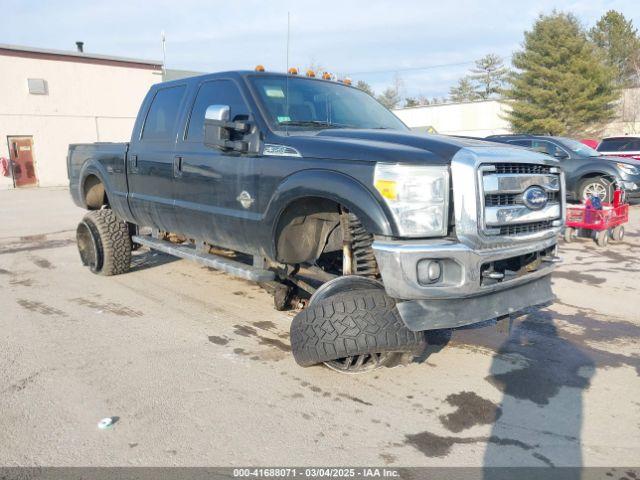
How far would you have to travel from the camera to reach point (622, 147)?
49.9ft

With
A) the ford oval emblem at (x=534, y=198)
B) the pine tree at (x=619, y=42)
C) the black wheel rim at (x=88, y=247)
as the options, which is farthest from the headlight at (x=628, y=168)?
the pine tree at (x=619, y=42)

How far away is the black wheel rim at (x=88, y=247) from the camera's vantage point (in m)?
6.17

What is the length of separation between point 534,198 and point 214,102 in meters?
2.74

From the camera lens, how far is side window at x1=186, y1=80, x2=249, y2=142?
421cm

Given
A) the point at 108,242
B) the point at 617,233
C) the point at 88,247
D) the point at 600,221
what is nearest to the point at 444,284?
the point at 108,242

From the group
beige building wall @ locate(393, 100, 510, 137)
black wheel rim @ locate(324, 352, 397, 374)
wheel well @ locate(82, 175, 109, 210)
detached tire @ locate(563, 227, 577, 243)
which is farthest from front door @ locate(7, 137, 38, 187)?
beige building wall @ locate(393, 100, 510, 137)

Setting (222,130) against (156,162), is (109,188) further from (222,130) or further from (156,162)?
(222,130)

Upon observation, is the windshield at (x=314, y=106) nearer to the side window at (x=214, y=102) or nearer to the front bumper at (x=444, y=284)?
the side window at (x=214, y=102)

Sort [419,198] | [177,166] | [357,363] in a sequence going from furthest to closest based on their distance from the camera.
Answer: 1. [177,166]
2. [357,363]
3. [419,198]

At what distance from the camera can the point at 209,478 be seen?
2500mm

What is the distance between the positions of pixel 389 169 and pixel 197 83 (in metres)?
2.56

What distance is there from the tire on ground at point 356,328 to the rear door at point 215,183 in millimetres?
1064

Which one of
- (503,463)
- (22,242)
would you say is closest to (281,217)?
(503,463)

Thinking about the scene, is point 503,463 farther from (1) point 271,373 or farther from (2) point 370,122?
(2) point 370,122
